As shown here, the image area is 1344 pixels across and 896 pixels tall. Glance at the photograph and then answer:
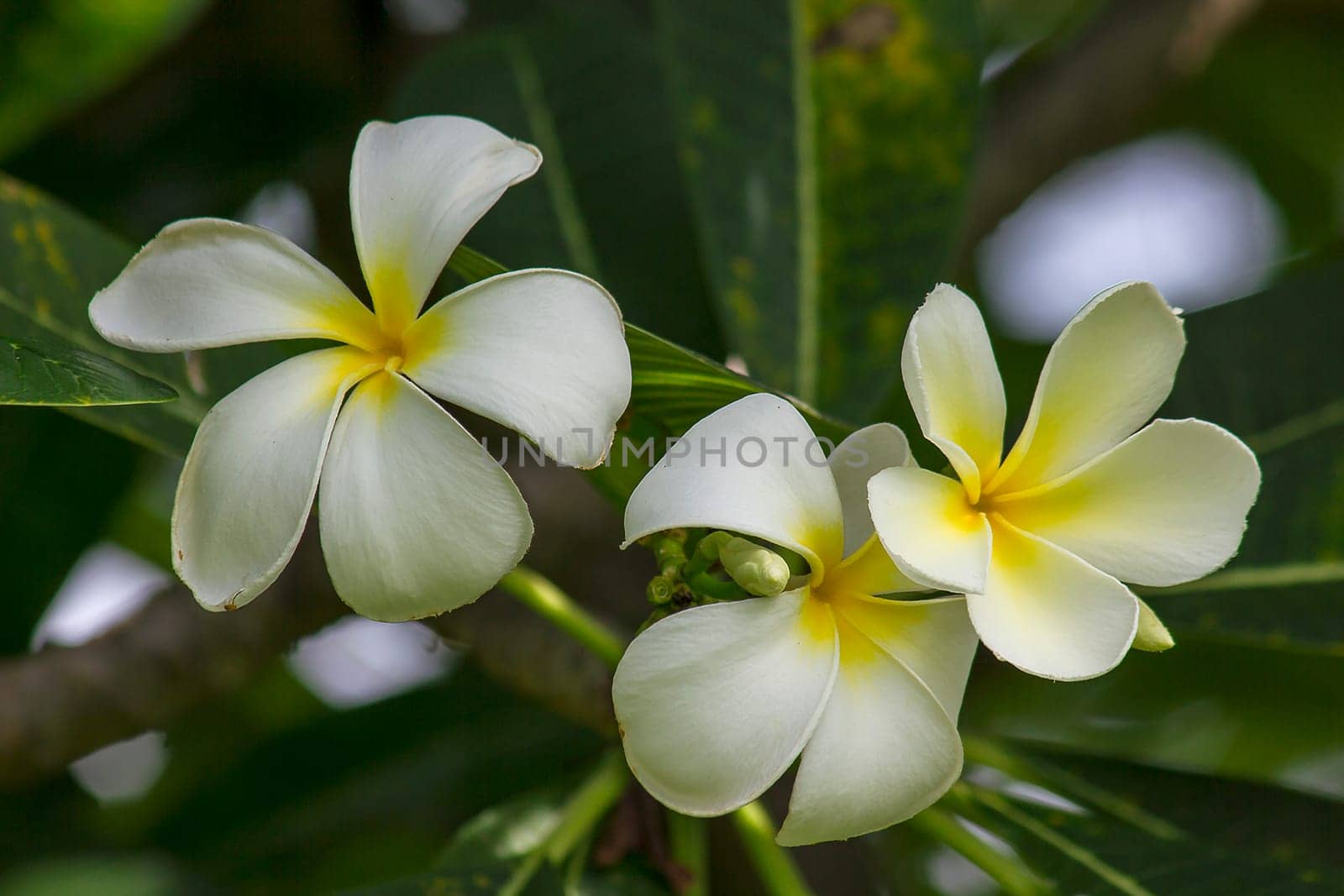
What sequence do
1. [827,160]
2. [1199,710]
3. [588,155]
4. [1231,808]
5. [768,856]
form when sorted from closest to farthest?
[768,856] < [1231,808] < [827,160] < [588,155] < [1199,710]

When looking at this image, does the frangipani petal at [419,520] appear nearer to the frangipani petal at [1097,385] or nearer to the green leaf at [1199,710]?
the frangipani petal at [1097,385]

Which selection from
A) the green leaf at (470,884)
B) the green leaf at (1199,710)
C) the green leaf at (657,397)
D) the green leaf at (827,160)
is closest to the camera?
the green leaf at (657,397)

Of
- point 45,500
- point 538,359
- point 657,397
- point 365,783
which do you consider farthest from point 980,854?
point 45,500

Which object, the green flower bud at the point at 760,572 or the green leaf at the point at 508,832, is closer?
the green flower bud at the point at 760,572

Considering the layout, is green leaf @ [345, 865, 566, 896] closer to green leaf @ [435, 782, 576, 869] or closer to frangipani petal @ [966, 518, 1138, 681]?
A: green leaf @ [435, 782, 576, 869]

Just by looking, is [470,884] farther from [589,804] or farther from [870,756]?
[870,756]

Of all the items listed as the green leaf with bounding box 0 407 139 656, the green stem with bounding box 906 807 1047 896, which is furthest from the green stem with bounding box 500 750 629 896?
the green leaf with bounding box 0 407 139 656

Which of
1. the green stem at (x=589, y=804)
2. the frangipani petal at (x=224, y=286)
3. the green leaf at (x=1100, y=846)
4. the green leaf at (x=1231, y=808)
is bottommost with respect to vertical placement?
the green leaf at (x=1231, y=808)

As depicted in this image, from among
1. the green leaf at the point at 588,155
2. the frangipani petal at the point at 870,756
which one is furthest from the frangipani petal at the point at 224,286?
the green leaf at the point at 588,155
